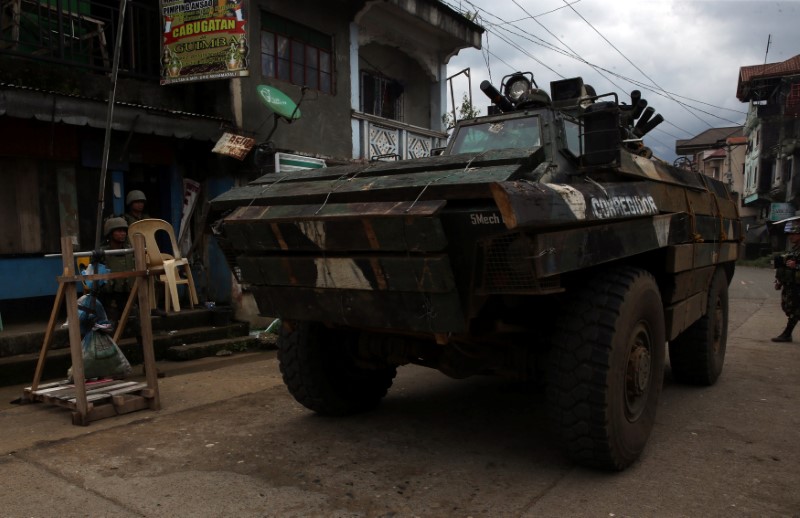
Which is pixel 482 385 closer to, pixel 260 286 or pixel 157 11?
pixel 260 286

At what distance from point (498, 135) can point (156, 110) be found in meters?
4.38

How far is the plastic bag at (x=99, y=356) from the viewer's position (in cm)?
498

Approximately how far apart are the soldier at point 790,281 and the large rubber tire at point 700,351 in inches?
113

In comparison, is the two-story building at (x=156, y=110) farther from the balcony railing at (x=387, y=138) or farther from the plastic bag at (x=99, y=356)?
the plastic bag at (x=99, y=356)

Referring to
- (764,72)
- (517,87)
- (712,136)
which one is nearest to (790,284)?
(517,87)

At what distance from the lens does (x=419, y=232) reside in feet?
9.34

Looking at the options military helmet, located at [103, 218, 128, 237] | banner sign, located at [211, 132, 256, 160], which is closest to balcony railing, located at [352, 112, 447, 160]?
banner sign, located at [211, 132, 256, 160]

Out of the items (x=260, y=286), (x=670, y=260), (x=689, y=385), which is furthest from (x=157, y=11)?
(x=689, y=385)

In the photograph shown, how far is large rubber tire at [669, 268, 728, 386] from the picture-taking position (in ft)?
17.1

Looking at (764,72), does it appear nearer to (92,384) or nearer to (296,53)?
(296,53)

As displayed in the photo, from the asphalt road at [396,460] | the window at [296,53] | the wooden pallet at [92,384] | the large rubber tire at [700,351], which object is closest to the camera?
the asphalt road at [396,460]

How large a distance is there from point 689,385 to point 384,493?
3.57 m

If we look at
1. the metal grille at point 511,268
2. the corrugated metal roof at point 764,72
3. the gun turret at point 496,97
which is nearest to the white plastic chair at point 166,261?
the gun turret at point 496,97

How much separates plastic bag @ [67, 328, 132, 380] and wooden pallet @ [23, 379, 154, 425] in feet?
0.37
